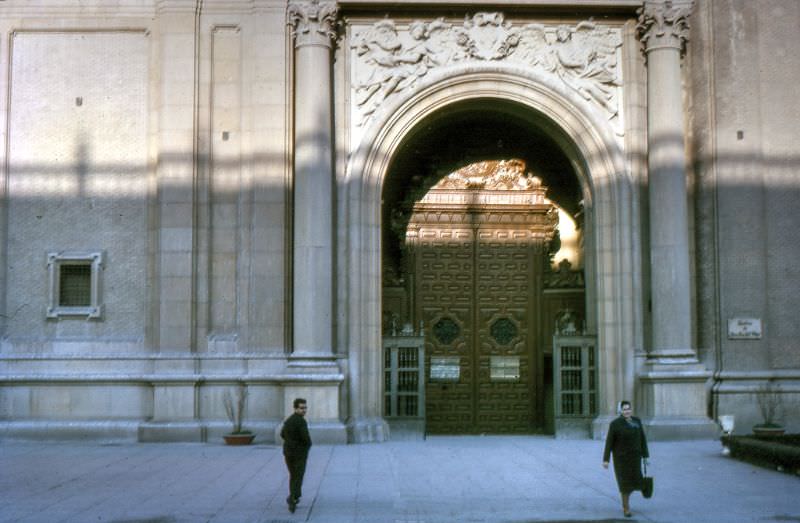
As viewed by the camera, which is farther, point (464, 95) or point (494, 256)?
point (494, 256)

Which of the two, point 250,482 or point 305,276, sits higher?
point 305,276

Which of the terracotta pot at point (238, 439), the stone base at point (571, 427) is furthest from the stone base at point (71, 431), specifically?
the stone base at point (571, 427)

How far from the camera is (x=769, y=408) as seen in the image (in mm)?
21391

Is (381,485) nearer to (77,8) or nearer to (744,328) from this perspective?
(744,328)

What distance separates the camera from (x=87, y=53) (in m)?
22.6

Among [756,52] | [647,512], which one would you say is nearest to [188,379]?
[647,512]

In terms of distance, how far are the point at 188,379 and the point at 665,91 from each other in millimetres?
11356

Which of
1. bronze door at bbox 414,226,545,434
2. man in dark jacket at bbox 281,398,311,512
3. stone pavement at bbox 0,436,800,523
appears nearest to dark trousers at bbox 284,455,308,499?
man in dark jacket at bbox 281,398,311,512

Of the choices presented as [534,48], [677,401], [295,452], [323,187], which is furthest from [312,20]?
[295,452]

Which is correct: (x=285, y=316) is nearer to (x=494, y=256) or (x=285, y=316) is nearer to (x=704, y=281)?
(x=494, y=256)

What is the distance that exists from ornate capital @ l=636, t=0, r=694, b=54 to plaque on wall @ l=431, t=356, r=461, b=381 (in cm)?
829

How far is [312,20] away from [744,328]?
10.9m

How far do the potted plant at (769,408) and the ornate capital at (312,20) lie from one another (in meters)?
11.4

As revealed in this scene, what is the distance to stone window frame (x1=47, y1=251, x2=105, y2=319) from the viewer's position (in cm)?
2216
